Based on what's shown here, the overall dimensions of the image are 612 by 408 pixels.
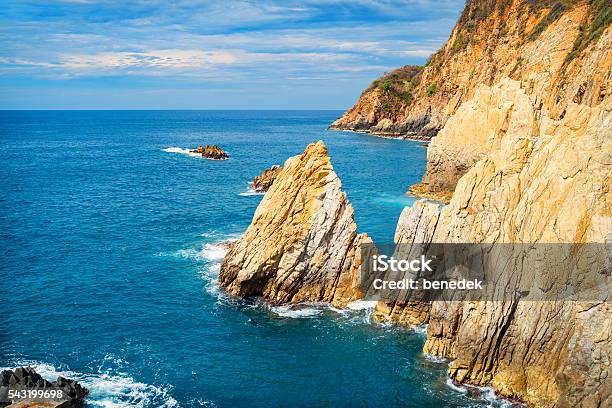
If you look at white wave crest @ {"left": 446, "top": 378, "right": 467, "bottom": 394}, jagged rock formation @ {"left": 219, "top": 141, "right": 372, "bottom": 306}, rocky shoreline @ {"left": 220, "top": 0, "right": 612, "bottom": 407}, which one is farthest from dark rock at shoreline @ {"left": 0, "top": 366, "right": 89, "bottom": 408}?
white wave crest @ {"left": 446, "top": 378, "right": 467, "bottom": 394}

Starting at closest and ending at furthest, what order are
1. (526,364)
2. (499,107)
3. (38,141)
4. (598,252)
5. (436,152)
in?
(598,252) → (526,364) → (499,107) → (436,152) → (38,141)

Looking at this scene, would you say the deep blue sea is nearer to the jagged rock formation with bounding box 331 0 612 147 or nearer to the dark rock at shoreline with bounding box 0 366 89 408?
the dark rock at shoreline with bounding box 0 366 89 408

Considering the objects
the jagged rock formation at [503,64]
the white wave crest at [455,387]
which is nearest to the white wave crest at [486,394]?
the white wave crest at [455,387]

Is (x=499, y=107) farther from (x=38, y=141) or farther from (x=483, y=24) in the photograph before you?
(x=38, y=141)

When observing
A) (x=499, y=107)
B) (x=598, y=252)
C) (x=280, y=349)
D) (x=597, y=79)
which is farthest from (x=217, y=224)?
(x=597, y=79)

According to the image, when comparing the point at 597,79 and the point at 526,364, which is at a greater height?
the point at 597,79

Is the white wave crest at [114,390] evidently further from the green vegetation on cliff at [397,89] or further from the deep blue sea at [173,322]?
the green vegetation on cliff at [397,89]

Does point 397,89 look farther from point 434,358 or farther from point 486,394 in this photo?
point 486,394

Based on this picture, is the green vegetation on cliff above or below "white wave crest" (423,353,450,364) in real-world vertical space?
above
